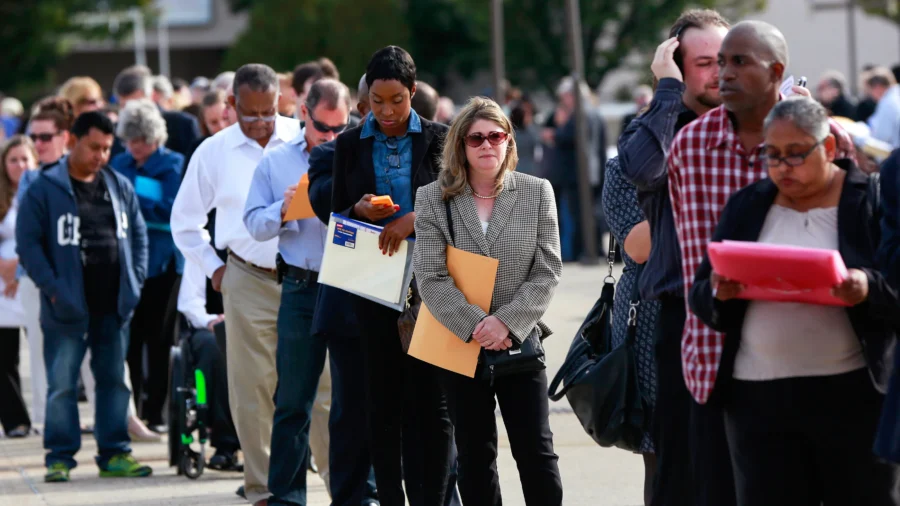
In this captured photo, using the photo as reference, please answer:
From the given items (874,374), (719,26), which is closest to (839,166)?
(874,374)

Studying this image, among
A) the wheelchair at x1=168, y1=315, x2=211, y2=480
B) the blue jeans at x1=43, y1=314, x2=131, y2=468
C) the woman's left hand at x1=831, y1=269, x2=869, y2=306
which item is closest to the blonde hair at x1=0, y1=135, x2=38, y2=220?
the blue jeans at x1=43, y1=314, x2=131, y2=468

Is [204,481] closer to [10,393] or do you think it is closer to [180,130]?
[10,393]

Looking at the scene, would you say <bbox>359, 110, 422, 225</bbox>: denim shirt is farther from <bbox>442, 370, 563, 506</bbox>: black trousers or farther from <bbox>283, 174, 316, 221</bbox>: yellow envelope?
<bbox>442, 370, 563, 506</bbox>: black trousers

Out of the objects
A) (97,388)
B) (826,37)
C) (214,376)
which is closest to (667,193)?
(214,376)

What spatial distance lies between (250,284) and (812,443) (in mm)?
3702

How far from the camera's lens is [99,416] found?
27.6ft

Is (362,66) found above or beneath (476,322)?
above

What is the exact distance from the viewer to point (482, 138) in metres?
5.64

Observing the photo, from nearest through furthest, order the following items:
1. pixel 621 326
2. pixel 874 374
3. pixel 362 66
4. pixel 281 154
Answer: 1. pixel 874 374
2. pixel 621 326
3. pixel 281 154
4. pixel 362 66

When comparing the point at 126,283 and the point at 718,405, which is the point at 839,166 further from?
the point at 126,283

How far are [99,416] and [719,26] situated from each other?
488 centimetres

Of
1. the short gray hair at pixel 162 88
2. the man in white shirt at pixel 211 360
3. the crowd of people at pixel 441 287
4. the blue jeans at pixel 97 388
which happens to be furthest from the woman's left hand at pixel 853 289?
the short gray hair at pixel 162 88

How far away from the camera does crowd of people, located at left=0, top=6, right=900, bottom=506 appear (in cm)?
404

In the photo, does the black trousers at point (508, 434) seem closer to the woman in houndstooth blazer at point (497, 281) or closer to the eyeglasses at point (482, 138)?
the woman in houndstooth blazer at point (497, 281)
